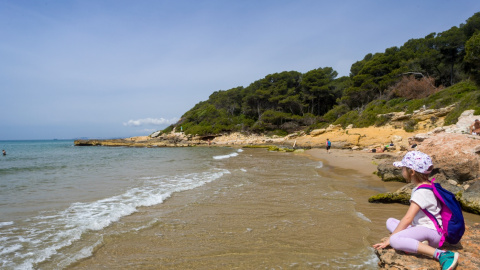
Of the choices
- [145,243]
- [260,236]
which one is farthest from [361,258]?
[145,243]

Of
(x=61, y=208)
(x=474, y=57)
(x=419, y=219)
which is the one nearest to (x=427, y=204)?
(x=419, y=219)

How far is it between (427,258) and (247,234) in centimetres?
Answer: 265

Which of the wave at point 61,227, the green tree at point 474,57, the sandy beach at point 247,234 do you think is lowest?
the sandy beach at point 247,234

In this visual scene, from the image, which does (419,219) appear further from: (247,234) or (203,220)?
(203,220)

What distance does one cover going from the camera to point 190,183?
981 cm

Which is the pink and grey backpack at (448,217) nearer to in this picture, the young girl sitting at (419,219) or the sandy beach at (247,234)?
the young girl sitting at (419,219)

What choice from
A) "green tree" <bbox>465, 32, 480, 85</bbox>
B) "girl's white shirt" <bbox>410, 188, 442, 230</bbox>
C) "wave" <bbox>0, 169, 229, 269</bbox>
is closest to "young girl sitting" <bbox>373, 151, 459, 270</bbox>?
"girl's white shirt" <bbox>410, 188, 442, 230</bbox>

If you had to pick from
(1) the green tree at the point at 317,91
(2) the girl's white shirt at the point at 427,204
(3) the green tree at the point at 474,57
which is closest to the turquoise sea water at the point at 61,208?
(2) the girl's white shirt at the point at 427,204

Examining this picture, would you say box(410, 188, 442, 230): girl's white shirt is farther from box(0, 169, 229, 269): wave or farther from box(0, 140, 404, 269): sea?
box(0, 169, 229, 269): wave

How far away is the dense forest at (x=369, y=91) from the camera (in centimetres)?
2384

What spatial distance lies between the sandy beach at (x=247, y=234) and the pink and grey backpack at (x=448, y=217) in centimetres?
96

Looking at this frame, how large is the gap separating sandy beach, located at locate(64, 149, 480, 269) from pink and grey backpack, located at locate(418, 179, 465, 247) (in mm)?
964

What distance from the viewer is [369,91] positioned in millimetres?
38344

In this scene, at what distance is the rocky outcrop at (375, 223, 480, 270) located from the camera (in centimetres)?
263
